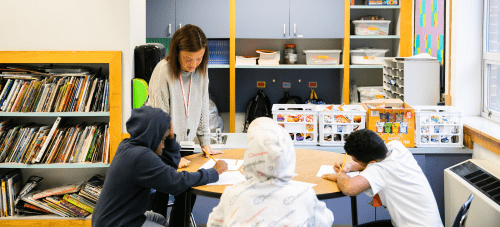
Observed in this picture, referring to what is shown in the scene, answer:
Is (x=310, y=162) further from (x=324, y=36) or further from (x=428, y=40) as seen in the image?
(x=324, y=36)

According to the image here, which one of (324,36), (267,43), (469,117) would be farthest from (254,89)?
(469,117)

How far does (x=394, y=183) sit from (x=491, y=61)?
5.86 feet

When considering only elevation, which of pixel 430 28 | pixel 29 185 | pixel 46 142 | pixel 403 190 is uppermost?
pixel 430 28

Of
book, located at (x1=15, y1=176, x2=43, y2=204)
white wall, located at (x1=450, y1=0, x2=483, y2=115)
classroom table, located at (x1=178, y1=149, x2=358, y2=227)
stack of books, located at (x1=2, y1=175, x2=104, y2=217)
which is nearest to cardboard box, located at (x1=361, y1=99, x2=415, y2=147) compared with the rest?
white wall, located at (x1=450, y1=0, x2=483, y2=115)

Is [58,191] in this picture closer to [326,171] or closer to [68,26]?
[68,26]

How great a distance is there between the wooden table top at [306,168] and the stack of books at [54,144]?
2.62ft

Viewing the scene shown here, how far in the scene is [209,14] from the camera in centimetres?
536

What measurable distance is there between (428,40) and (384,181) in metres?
2.81

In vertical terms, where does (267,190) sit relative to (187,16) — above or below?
below

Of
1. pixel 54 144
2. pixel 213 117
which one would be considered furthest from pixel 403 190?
pixel 213 117

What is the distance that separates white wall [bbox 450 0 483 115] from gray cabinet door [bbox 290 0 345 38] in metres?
1.95

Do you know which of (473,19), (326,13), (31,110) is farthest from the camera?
(326,13)

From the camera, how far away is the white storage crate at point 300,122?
324cm

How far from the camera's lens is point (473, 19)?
3.40 m
